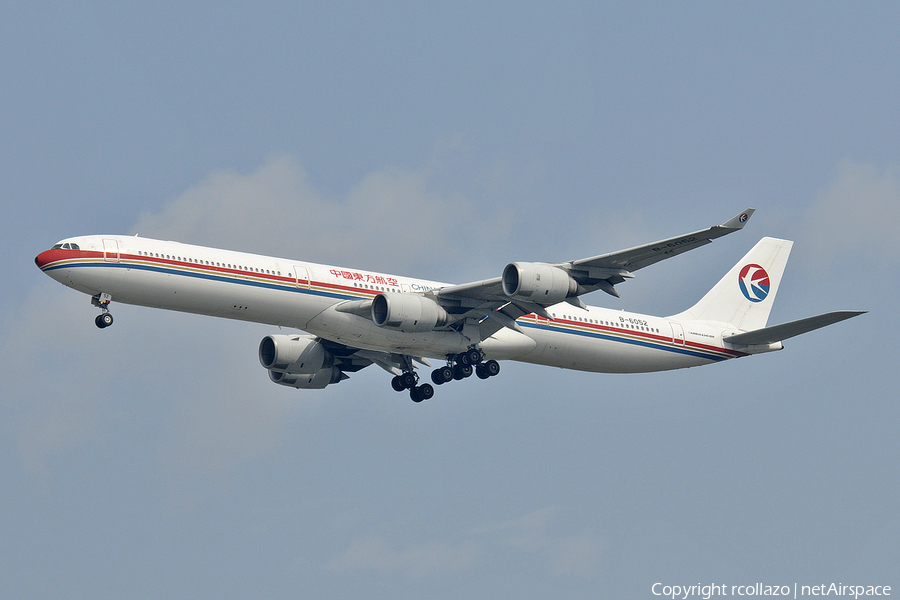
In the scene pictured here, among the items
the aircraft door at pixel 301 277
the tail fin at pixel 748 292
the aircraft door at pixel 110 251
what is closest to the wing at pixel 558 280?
the aircraft door at pixel 301 277

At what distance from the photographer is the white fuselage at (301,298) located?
142ft

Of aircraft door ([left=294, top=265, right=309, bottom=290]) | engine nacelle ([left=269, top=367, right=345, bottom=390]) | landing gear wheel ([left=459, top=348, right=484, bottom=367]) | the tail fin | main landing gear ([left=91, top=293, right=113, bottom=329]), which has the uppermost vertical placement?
the tail fin

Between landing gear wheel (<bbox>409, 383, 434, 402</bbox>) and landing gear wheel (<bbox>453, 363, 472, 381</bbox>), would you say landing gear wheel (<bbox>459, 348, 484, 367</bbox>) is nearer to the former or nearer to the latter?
landing gear wheel (<bbox>453, 363, 472, 381</bbox>)

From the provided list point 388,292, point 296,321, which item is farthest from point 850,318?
point 296,321

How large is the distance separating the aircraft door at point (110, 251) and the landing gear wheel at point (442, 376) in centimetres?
1406

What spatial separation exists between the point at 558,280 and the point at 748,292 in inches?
691

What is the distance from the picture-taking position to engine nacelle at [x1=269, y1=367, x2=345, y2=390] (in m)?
54.8

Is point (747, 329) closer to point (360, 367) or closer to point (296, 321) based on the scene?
point (360, 367)

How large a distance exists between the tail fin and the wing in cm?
1167

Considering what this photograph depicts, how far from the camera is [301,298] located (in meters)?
45.2

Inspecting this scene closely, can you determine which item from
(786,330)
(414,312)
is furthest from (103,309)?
(786,330)

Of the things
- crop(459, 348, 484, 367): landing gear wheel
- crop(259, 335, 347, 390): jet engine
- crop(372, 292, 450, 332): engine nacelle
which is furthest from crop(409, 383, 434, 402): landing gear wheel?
crop(372, 292, 450, 332): engine nacelle

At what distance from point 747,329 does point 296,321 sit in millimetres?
23256

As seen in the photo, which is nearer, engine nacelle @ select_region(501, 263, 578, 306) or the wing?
the wing
